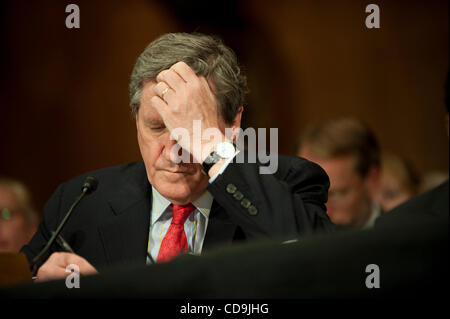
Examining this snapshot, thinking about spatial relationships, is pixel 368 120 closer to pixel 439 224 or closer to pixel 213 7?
pixel 213 7

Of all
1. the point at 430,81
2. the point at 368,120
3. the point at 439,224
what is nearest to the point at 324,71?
the point at 368,120

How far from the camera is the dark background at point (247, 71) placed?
14.6ft

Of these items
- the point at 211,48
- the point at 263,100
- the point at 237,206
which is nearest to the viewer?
the point at 237,206

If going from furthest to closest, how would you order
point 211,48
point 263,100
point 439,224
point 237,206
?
point 263,100 < point 211,48 < point 237,206 < point 439,224

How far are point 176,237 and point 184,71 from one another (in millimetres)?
436

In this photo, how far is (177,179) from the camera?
5.39ft

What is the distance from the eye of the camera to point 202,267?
60 centimetres

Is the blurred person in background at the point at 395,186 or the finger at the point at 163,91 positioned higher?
the finger at the point at 163,91

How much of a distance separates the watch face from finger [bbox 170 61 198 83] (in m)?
0.22

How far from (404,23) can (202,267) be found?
16.0 feet

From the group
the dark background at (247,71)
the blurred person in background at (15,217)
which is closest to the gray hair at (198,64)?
the blurred person in background at (15,217)

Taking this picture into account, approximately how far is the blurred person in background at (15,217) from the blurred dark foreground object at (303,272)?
2169 millimetres

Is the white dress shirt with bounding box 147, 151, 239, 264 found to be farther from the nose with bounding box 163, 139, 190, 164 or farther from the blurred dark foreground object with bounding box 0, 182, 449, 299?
the blurred dark foreground object with bounding box 0, 182, 449, 299

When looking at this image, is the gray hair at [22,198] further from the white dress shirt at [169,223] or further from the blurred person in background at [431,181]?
the blurred person in background at [431,181]
